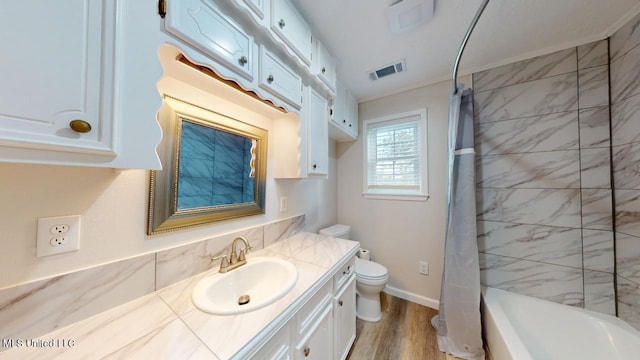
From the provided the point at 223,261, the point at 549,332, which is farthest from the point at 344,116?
the point at 549,332

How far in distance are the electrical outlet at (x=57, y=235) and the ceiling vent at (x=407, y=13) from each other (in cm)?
181

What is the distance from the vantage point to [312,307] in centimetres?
93

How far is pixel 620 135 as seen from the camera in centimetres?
124

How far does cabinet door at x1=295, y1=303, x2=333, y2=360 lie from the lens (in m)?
0.85

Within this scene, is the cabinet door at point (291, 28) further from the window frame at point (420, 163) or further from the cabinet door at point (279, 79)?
the window frame at point (420, 163)

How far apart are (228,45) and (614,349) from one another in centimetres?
269

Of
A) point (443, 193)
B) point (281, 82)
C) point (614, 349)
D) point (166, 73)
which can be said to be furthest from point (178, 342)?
point (614, 349)

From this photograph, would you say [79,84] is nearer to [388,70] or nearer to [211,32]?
[211,32]

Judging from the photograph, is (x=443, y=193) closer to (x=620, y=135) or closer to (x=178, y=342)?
(x=620, y=135)

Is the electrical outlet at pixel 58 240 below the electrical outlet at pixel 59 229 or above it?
below

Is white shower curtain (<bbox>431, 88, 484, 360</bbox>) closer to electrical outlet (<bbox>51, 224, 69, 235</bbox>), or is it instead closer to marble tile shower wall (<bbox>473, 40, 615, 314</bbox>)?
marble tile shower wall (<bbox>473, 40, 615, 314</bbox>)

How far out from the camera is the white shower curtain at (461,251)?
4.68ft

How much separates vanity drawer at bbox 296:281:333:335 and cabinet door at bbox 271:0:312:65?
4.58ft

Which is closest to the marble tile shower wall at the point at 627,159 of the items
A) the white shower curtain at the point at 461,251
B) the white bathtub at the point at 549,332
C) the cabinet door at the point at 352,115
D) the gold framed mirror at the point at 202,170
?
the white bathtub at the point at 549,332
